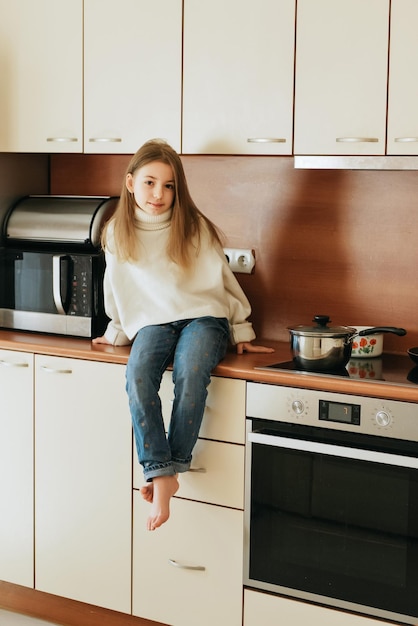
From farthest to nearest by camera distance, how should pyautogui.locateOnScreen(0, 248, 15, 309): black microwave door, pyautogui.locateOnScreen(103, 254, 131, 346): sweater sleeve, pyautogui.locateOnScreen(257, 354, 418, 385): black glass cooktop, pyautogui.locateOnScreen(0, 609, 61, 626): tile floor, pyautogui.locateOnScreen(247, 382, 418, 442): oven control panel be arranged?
pyautogui.locateOnScreen(0, 248, 15, 309): black microwave door, pyautogui.locateOnScreen(0, 609, 61, 626): tile floor, pyautogui.locateOnScreen(103, 254, 131, 346): sweater sleeve, pyautogui.locateOnScreen(257, 354, 418, 385): black glass cooktop, pyautogui.locateOnScreen(247, 382, 418, 442): oven control panel

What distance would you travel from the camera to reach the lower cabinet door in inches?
102

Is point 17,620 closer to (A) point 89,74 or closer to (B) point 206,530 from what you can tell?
(B) point 206,530

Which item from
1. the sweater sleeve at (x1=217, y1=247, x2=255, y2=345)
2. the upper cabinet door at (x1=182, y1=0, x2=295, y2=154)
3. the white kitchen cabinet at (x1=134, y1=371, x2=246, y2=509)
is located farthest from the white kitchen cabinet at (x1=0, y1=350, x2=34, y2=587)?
the upper cabinet door at (x1=182, y1=0, x2=295, y2=154)

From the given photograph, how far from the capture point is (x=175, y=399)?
8.23 ft

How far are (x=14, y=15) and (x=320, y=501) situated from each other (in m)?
1.80

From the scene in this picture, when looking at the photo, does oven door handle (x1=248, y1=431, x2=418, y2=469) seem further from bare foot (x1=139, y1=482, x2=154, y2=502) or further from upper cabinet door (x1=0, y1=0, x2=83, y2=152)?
upper cabinet door (x1=0, y1=0, x2=83, y2=152)

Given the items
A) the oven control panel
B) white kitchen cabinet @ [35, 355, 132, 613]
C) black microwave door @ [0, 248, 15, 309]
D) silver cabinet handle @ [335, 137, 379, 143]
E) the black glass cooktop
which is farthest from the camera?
black microwave door @ [0, 248, 15, 309]

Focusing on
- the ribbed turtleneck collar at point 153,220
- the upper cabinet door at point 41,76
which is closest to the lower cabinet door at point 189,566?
the ribbed turtleneck collar at point 153,220

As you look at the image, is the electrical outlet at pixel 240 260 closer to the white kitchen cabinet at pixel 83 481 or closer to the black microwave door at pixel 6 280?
the white kitchen cabinet at pixel 83 481

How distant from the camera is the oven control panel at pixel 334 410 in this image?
90.4 inches

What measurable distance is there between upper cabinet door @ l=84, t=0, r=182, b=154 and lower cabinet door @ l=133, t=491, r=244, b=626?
1.07 metres

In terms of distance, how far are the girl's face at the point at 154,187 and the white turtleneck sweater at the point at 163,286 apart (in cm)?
3

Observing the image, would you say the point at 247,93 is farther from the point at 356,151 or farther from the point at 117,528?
the point at 117,528

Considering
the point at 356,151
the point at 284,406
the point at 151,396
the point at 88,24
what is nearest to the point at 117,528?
the point at 151,396
